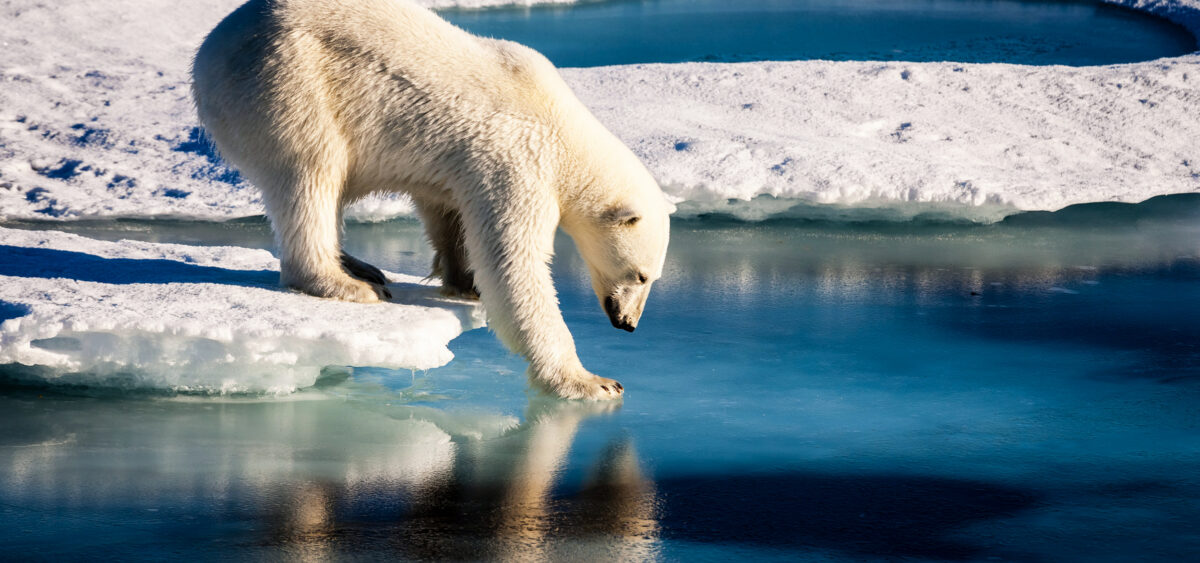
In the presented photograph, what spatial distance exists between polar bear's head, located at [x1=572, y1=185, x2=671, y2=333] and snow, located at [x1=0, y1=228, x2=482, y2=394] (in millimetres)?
491

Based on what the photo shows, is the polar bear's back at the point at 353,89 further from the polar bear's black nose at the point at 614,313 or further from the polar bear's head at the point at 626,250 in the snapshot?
the polar bear's black nose at the point at 614,313

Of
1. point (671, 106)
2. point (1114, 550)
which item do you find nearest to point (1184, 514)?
point (1114, 550)

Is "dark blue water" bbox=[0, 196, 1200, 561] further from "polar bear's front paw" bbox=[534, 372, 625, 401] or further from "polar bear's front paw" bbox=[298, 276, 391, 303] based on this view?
"polar bear's front paw" bbox=[298, 276, 391, 303]

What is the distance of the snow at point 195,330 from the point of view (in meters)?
3.71

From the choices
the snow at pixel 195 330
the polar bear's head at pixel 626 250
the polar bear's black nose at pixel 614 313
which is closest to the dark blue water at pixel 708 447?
the snow at pixel 195 330

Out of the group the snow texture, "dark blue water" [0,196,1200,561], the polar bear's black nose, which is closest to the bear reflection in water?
"dark blue water" [0,196,1200,561]

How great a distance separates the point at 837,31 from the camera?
1540 centimetres

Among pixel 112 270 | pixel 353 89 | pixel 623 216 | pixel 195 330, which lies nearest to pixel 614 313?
pixel 623 216

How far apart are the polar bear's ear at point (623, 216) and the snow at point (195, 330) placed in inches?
25.4

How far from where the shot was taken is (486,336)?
5.20 m

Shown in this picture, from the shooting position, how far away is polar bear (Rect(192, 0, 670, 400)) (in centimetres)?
409

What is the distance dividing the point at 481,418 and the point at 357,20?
1.52 m

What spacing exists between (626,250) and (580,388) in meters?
0.52

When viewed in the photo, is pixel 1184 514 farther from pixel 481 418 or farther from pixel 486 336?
pixel 486 336
